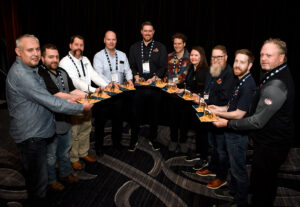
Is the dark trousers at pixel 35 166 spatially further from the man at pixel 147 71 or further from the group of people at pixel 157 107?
the man at pixel 147 71

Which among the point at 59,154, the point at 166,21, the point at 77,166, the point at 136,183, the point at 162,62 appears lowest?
the point at 136,183

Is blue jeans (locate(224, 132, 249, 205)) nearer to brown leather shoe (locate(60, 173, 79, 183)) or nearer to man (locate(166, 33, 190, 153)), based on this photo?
man (locate(166, 33, 190, 153))

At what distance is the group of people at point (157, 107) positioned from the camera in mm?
1826

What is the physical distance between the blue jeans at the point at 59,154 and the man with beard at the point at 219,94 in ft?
5.84

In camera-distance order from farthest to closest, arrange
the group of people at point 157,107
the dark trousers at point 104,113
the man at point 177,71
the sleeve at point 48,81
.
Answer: the man at point 177,71 < the dark trousers at point 104,113 < the sleeve at point 48,81 < the group of people at point 157,107

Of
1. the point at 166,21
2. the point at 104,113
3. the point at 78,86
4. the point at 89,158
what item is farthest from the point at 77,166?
the point at 166,21

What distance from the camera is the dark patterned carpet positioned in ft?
8.17

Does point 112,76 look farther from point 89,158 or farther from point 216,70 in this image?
point 216,70

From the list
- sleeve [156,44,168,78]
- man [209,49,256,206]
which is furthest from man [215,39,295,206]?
sleeve [156,44,168,78]

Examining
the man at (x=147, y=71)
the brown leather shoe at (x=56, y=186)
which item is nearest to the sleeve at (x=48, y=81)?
the brown leather shoe at (x=56, y=186)

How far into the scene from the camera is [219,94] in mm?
2623

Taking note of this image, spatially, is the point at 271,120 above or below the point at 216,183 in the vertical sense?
above

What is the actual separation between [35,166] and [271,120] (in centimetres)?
216

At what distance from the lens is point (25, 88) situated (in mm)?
1889
